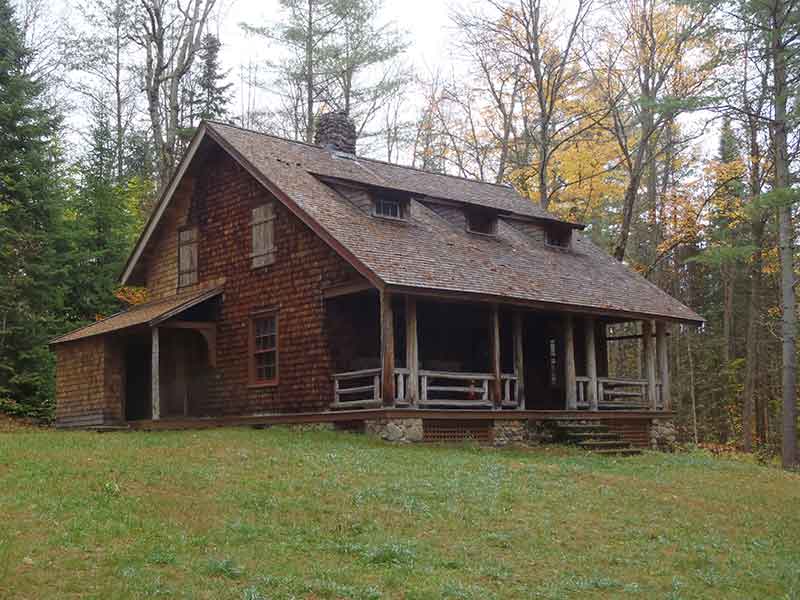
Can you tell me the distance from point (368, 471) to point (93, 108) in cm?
3388

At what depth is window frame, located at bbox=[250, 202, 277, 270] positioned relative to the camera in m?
23.9

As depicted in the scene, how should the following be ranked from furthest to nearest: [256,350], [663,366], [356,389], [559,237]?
[559,237]
[663,366]
[256,350]
[356,389]

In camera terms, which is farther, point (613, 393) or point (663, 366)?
point (663, 366)

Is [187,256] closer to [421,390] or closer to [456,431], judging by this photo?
[421,390]

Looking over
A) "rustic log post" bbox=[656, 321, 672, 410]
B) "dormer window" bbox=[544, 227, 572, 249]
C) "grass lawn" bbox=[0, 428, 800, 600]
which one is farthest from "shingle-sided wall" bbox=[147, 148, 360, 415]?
"rustic log post" bbox=[656, 321, 672, 410]

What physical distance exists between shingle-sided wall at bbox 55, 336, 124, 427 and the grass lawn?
8072mm

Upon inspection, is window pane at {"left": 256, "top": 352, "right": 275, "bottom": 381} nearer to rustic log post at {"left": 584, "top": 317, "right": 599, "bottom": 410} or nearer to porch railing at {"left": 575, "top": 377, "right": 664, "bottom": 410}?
porch railing at {"left": 575, "top": 377, "right": 664, "bottom": 410}

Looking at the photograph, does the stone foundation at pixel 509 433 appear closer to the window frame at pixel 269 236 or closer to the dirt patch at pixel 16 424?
the window frame at pixel 269 236

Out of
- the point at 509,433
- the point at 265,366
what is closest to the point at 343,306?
the point at 265,366

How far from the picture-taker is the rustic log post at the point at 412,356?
20.6 meters

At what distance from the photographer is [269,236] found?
23984 mm

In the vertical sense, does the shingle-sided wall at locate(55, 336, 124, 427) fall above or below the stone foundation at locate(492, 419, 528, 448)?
above

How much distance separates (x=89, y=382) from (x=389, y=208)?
9744mm

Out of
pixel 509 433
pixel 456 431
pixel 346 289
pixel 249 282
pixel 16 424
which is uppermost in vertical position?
pixel 249 282
